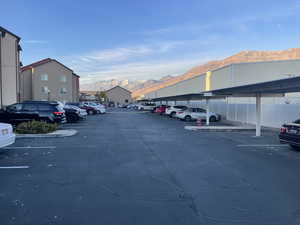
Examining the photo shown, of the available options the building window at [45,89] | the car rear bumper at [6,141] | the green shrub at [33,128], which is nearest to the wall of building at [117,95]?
the building window at [45,89]

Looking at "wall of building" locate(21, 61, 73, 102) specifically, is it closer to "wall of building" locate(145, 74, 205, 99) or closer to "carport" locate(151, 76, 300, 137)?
"wall of building" locate(145, 74, 205, 99)

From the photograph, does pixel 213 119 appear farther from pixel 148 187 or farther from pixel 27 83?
pixel 27 83

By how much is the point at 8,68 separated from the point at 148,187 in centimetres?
2752

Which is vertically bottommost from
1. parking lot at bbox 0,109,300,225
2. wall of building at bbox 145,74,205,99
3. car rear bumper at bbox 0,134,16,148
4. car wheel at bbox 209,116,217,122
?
parking lot at bbox 0,109,300,225

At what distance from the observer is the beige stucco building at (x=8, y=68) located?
2699 cm

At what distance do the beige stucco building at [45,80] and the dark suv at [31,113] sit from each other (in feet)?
130

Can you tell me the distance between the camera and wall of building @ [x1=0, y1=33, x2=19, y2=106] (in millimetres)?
27266

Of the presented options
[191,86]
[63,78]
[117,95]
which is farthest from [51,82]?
[117,95]

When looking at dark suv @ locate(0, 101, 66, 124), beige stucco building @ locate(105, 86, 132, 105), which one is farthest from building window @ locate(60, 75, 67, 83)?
beige stucco building @ locate(105, 86, 132, 105)

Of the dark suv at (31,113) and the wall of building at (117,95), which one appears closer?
the dark suv at (31,113)

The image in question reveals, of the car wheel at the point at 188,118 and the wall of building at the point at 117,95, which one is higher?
the wall of building at the point at 117,95

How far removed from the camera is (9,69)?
92.2ft

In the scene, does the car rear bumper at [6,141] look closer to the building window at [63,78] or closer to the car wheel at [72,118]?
the car wheel at [72,118]

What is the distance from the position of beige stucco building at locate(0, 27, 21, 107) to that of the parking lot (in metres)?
20.5
